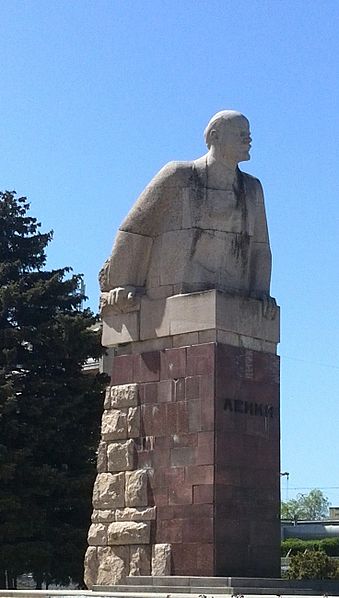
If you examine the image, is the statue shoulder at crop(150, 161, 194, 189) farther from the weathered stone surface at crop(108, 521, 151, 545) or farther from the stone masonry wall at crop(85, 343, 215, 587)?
the weathered stone surface at crop(108, 521, 151, 545)

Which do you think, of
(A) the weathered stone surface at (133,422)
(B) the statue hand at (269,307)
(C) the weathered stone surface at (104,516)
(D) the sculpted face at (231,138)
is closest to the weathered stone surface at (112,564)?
(C) the weathered stone surface at (104,516)

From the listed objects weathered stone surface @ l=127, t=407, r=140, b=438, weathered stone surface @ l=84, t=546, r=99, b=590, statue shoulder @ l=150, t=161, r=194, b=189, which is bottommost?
weathered stone surface @ l=84, t=546, r=99, b=590

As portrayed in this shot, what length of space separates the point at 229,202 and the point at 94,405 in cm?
1090

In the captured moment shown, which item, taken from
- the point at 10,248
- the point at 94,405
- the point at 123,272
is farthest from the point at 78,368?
the point at 123,272

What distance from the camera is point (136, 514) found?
13.9 m

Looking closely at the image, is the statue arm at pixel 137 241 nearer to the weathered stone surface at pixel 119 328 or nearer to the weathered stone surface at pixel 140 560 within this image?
the weathered stone surface at pixel 119 328

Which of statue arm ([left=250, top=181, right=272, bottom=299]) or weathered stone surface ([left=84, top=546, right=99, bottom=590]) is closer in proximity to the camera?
weathered stone surface ([left=84, top=546, right=99, bottom=590])

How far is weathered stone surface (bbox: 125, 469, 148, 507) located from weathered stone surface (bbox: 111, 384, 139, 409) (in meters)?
A: 0.87

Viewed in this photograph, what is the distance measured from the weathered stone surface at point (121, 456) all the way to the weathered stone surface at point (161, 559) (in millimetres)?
1096

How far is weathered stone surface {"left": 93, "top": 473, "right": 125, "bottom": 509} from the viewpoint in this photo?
46.4 ft

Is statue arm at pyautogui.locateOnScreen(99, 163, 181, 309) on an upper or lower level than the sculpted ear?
lower

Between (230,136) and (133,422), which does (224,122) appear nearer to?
(230,136)

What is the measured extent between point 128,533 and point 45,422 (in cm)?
983

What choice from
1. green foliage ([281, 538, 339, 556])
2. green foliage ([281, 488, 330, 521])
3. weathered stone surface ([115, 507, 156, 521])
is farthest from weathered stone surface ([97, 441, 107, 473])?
green foliage ([281, 488, 330, 521])
